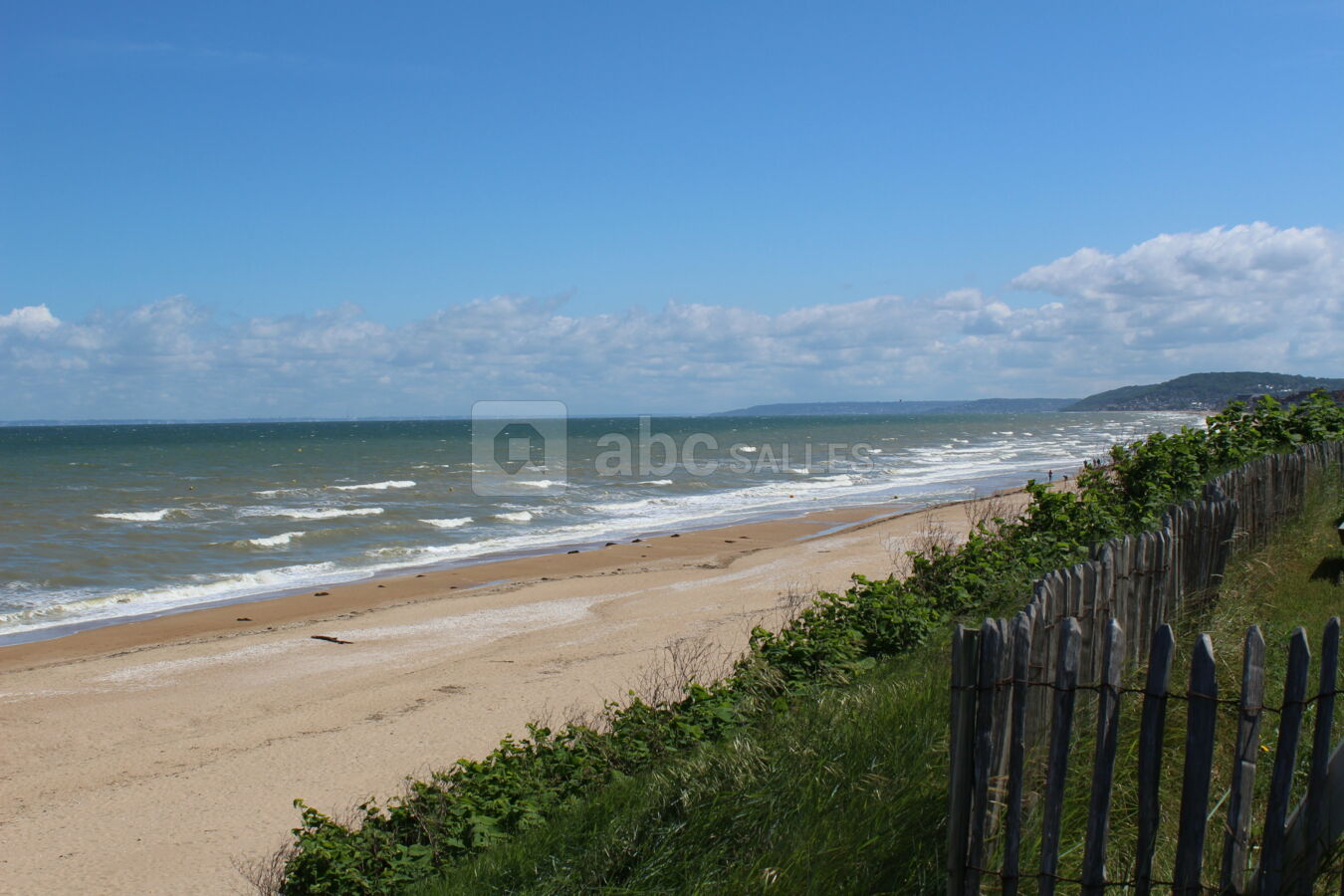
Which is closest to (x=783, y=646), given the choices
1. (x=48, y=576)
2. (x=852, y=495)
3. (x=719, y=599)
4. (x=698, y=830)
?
(x=698, y=830)

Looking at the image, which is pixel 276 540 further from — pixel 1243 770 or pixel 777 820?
pixel 1243 770

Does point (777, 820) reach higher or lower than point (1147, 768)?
lower

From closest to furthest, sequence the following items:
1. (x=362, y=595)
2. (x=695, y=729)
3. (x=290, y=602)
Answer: (x=695, y=729) < (x=290, y=602) < (x=362, y=595)

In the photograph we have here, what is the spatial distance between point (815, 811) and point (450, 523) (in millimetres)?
23467

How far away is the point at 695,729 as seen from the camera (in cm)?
570

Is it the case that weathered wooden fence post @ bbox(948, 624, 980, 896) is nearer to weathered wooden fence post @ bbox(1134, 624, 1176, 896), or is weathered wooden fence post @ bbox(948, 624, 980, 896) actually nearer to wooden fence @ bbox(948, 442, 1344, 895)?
wooden fence @ bbox(948, 442, 1344, 895)

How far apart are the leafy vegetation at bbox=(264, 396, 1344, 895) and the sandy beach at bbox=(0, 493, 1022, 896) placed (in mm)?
908

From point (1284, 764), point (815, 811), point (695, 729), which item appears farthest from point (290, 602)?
point (1284, 764)

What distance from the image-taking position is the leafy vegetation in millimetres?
5016

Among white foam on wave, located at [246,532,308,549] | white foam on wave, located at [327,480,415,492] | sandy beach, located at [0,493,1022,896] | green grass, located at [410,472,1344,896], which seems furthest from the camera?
white foam on wave, located at [327,480,415,492]

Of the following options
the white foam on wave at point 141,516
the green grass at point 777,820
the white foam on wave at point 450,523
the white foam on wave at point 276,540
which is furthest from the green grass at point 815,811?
the white foam on wave at point 141,516

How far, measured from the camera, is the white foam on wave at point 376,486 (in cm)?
3775

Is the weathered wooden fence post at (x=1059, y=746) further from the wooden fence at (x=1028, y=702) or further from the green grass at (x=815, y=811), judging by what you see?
the green grass at (x=815, y=811)

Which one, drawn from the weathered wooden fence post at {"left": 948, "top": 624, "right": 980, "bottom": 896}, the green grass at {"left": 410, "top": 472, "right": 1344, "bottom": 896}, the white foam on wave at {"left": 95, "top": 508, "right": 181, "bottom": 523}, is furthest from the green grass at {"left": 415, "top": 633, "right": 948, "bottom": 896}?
the white foam on wave at {"left": 95, "top": 508, "right": 181, "bottom": 523}
